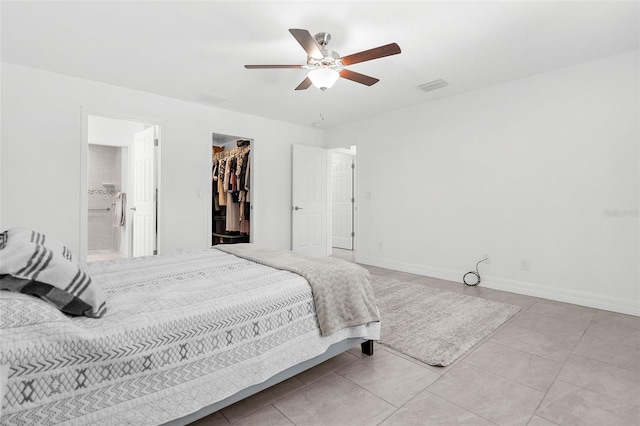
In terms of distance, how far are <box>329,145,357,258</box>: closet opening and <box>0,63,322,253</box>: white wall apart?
2218mm

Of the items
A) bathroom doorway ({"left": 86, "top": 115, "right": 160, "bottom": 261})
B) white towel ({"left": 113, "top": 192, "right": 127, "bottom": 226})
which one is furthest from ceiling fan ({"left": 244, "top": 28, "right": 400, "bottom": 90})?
white towel ({"left": 113, "top": 192, "right": 127, "bottom": 226})

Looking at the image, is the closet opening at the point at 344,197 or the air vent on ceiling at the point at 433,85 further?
the closet opening at the point at 344,197

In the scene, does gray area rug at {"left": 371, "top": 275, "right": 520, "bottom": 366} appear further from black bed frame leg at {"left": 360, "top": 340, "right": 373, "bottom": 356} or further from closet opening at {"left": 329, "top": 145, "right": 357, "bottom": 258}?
closet opening at {"left": 329, "top": 145, "right": 357, "bottom": 258}

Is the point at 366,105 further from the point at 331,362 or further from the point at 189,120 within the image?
the point at 331,362

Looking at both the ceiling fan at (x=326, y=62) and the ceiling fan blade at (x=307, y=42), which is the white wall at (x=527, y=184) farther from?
the ceiling fan blade at (x=307, y=42)

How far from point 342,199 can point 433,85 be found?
3739 millimetres

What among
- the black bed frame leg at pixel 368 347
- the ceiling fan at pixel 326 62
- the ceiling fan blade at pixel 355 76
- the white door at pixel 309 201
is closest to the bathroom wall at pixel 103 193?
the white door at pixel 309 201

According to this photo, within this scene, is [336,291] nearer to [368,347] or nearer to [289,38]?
[368,347]

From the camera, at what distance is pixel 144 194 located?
14.7 ft

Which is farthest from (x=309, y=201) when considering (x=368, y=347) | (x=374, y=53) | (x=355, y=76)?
(x=368, y=347)

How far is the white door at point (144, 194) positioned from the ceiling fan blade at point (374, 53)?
3.11 m

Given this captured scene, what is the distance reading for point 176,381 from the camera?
4.14 ft

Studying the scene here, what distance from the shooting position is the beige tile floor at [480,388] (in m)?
1.54

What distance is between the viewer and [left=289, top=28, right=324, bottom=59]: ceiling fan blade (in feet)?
6.65
